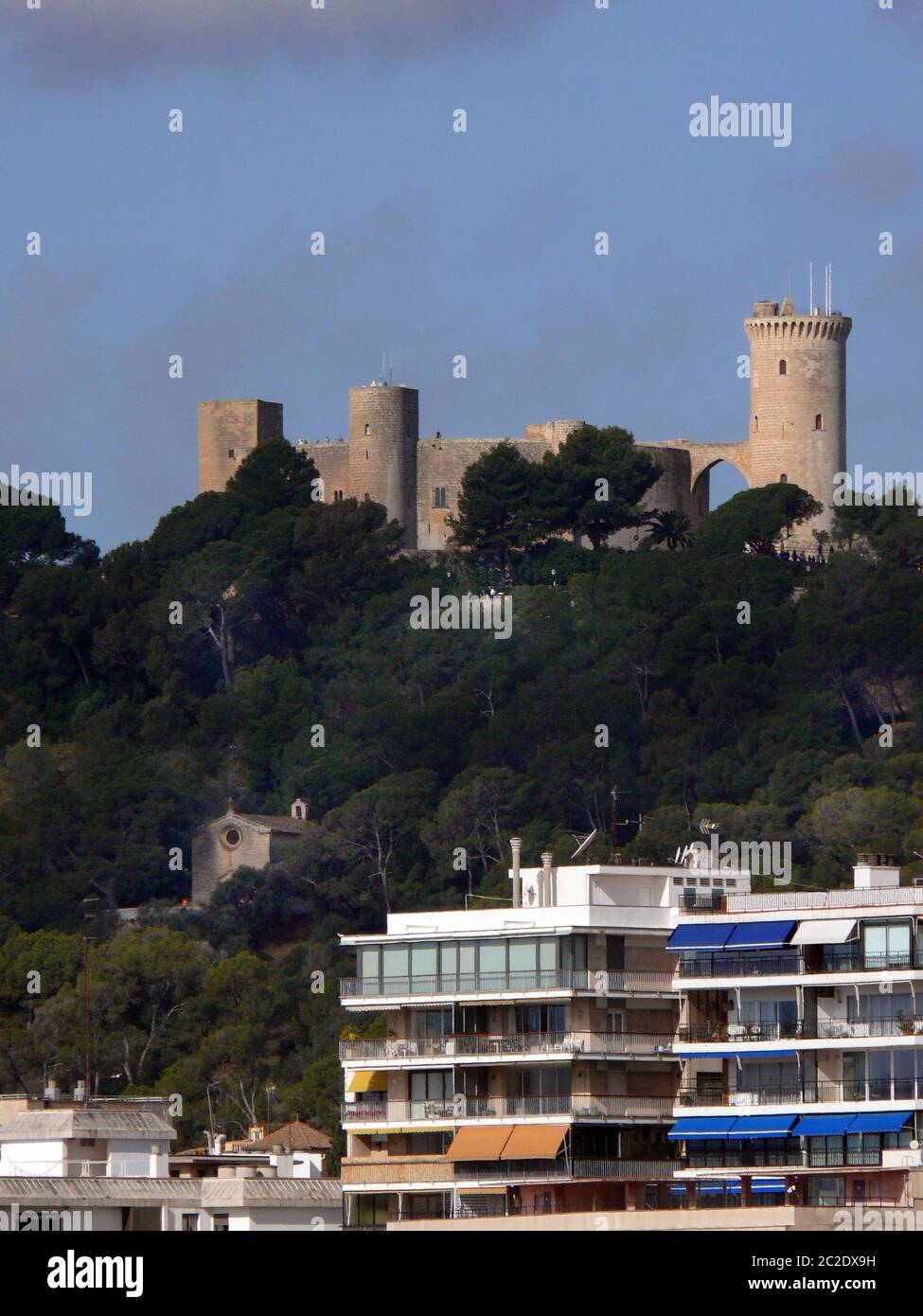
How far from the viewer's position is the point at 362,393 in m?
113

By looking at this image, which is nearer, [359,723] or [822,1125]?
[822,1125]

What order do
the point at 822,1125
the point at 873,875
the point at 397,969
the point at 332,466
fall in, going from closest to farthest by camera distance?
1. the point at 822,1125
2. the point at 397,969
3. the point at 873,875
4. the point at 332,466

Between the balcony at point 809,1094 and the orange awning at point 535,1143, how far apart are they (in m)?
1.60

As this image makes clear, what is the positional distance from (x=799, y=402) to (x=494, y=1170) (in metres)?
81.3

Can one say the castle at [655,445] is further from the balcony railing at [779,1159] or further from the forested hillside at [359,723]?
the balcony railing at [779,1159]

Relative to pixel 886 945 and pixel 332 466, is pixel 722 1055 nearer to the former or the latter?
pixel 886 945

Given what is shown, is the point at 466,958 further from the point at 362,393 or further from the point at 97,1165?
the point at 362,393

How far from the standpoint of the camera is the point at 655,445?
115562 millimetres

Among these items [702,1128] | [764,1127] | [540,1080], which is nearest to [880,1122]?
[764,1127]

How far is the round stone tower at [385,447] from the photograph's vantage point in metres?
113

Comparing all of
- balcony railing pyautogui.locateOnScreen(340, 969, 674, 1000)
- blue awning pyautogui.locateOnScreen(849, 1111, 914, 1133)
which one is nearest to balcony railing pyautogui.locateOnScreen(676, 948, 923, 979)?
balcony railing pyautogui.locateOnScreen(340, 969, 674, 1000)

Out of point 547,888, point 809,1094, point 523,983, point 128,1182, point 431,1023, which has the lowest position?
point 128,1182

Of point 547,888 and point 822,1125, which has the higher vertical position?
point 547,888

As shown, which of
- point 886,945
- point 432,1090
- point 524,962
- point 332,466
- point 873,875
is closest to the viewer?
point 886,945
